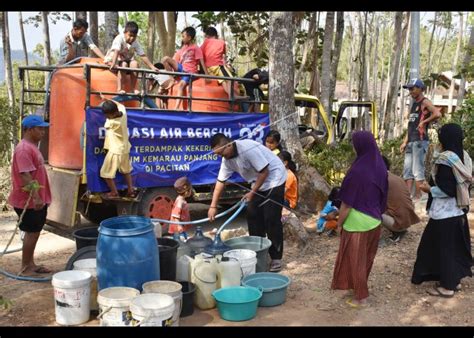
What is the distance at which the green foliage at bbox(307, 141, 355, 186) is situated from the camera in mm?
8367

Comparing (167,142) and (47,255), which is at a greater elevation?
(167,142)

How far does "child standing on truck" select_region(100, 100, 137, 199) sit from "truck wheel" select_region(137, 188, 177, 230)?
55cm

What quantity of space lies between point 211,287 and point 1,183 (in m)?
6.64

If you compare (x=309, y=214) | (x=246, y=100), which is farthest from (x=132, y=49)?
(x=309, y=214)

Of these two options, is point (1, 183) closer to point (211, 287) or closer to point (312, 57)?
point (211, 287)

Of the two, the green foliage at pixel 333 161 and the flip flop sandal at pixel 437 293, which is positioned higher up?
the green foliage at pixel 333 161

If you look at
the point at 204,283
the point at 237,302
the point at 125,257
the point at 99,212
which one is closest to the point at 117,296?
the point at 125,257

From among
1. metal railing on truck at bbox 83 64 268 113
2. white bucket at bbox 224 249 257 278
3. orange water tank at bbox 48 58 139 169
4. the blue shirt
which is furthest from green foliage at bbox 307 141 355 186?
white bucket at bbox 224 249 257 278

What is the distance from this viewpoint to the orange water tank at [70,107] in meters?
6.50

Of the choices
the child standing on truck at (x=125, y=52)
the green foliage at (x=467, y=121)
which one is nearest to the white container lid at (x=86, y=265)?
the child standing on truck at (x=125, y=52)

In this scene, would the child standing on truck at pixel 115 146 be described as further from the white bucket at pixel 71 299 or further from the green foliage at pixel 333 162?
the green foliage at pixel 333 162

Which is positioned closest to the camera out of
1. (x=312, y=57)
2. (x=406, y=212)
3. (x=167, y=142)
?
(x=406, y=212)

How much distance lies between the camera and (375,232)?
4605mm

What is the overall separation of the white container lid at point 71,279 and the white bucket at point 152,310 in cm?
56
